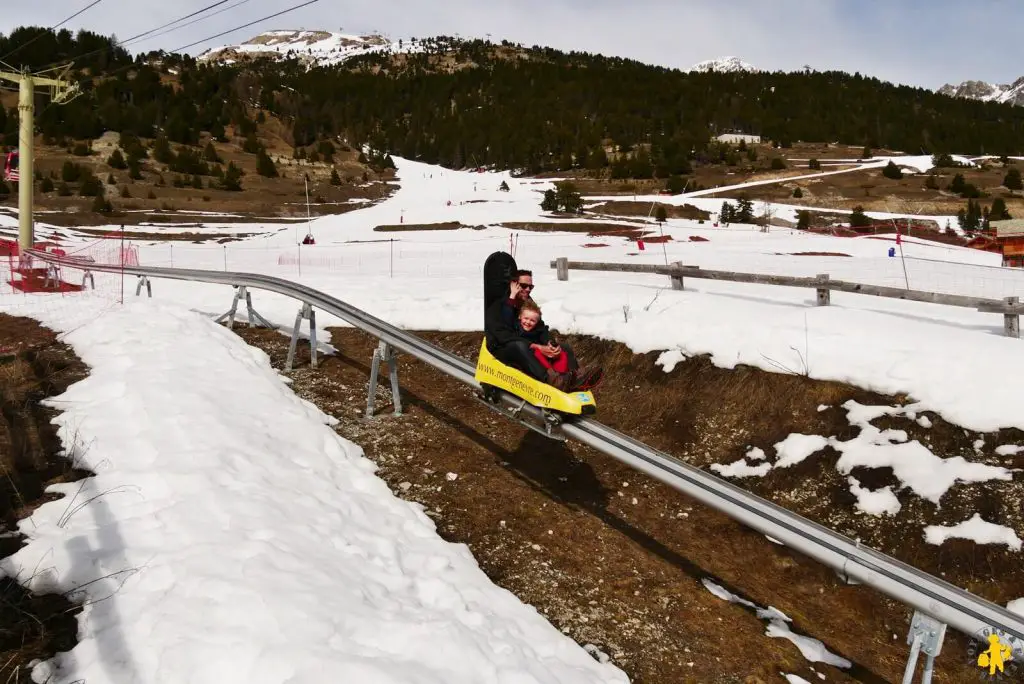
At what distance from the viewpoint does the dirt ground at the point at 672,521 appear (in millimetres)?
5141

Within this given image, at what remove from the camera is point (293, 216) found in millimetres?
53719

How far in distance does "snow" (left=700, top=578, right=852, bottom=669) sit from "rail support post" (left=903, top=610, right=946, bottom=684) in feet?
4.27

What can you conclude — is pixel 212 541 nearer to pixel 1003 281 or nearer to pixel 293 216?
pixel 1003 281

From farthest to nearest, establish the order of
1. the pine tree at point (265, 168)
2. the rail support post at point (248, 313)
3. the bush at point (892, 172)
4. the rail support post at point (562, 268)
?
the bush at point (892, 172)
the pine tree at point (265, 168)
the rail support post at point (562, 268)
the rail support post at point (248, 313)

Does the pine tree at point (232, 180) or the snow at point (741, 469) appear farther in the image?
the pine tree at point (232, 180)

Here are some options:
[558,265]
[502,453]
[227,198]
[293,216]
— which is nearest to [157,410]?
[502,453]

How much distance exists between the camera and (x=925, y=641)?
383 centimetres

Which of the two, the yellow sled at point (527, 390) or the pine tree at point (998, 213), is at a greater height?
the pine tree at point (998, 213)

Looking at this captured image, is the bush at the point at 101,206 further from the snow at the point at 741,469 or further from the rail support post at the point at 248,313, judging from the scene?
the snow at the point at 741,469

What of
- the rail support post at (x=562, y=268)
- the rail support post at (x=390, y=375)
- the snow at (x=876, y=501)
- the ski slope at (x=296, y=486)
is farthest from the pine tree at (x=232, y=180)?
the snow at (x=876, y=501)

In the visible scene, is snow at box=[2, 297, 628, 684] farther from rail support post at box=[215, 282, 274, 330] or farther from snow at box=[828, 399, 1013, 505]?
rail support post at box=[215, 282, 274, 330]

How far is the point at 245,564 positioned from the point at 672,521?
4.43 metres

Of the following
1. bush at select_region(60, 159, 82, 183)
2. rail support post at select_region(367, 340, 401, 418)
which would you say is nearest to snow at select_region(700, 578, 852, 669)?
rail support post at select_region(367, 340, 401, 418)

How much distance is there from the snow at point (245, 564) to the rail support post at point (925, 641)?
1.88 m
